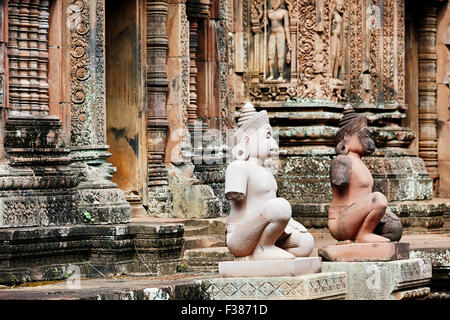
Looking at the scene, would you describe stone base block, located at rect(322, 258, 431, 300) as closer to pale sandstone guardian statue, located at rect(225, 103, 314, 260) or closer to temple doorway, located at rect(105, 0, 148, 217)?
pale sandstone guardian statue, located at rect(225, 103, 314, 260)

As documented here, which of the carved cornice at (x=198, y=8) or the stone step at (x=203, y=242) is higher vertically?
the carved cornice at (x=198, y=8)

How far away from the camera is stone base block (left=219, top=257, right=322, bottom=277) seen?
1248cm

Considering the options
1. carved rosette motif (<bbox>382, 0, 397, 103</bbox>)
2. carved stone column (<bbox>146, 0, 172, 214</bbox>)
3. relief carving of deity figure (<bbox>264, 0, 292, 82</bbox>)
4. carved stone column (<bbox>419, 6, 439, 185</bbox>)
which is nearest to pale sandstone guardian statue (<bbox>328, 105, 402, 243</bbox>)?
carved stone column (<bbox>146, 0, 172, 214</bbox>)

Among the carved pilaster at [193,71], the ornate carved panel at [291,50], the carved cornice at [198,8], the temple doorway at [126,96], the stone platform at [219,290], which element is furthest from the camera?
the ornate carved panel at [291,50]

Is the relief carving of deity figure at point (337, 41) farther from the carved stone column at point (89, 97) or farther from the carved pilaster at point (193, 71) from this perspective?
the carved stone column at point (89, 97)

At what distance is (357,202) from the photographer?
47.0ft

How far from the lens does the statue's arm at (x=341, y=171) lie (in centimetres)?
1438

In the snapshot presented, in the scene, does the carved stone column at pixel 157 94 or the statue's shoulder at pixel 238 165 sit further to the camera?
the carved stone column at pixel 157 94

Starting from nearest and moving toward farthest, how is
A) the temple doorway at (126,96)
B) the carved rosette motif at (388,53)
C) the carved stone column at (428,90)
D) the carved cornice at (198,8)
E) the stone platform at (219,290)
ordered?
the stone platform at (219,290) → the temple doorway at (126,96) → the carved cornice at (198,8) → the carved rosette motif at (388,53) → the carved stone column at (428,90)

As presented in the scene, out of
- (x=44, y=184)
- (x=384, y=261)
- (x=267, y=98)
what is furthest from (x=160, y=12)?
(x=384, y=261)

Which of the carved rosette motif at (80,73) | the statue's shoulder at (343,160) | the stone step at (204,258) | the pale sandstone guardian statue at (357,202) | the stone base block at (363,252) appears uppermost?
the carved rosette motif at (80,73)

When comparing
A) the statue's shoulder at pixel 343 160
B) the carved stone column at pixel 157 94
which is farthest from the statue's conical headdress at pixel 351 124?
the carved stone column at pixel 157 94

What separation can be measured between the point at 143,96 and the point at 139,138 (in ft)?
1.90

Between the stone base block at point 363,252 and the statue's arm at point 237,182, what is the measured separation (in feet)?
6.26
